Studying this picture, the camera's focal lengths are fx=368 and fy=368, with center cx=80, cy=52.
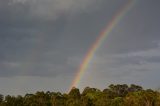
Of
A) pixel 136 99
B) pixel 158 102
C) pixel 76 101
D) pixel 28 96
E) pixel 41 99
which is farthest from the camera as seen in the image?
pixel 28 96

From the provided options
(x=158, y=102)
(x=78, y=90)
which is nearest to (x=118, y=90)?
(x=78, y=90)

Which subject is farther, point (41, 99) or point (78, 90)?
point (78, 90)

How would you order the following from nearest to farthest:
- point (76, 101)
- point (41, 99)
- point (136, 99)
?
point (136, 99) → point (76, 101) → point (41, 99)

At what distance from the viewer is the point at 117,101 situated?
120 metres

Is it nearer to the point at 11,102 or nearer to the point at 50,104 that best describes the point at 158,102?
the point at 50,104

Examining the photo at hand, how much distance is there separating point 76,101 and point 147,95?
22.4 m

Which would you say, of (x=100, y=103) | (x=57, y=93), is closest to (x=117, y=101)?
(x=100, y=103)

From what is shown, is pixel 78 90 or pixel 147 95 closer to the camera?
pixel 147 95

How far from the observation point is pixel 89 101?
125 metres

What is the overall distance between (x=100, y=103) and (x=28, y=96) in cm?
3839

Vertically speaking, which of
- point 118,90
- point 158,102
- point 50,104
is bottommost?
point 158,102

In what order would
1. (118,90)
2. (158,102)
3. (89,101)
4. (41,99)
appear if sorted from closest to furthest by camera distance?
1. (158,102)
2. (89,101)
3. (41,99)
4. (118,90)

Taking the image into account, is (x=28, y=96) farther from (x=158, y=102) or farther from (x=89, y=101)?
(x=158, y=102)

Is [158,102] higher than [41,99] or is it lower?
lower
